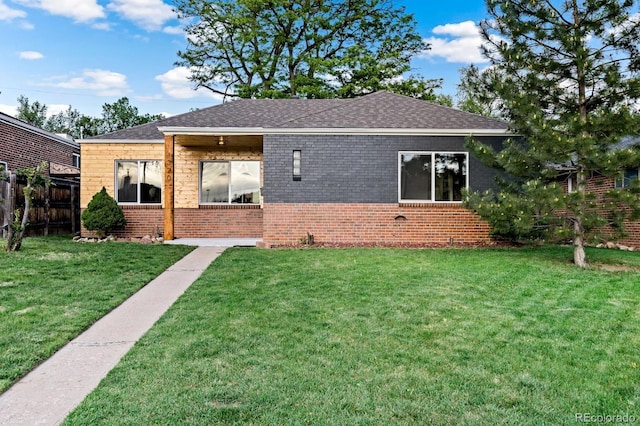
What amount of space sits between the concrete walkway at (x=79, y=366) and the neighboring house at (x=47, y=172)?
7.82m

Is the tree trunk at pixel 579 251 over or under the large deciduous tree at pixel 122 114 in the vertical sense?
under

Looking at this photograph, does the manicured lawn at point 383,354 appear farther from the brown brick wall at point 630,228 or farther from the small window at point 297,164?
the brown brick wall at point 630,228

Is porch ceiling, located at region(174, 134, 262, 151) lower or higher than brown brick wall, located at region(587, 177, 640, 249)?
higher

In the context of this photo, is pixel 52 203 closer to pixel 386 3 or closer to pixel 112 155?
pixel 112 155

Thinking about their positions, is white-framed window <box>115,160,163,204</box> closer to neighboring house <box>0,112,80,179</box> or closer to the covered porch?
the covered porch

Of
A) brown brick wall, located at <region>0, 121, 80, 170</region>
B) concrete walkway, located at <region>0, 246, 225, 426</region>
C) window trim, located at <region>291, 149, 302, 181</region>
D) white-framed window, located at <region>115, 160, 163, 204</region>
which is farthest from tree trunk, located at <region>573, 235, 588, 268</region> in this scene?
brown brick wall, located at <region>0, 121, 80, 170</region>

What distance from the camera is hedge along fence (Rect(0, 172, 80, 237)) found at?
37.1ft

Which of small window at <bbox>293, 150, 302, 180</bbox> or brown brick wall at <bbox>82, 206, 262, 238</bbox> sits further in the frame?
brown brick wall at <bbox>82, 206, 262, 238</bbox>

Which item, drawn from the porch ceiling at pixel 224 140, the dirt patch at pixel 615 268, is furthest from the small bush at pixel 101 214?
the dirt patch at pixel 615 268

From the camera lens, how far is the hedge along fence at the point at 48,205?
11320mm

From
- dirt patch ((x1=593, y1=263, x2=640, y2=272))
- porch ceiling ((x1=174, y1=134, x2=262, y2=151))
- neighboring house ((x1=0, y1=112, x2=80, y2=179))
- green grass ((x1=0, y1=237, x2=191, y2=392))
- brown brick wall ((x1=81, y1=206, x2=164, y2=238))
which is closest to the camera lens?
green grass ((x1=0, y1=237, x2=191, y2=392))

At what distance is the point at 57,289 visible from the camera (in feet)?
18.7

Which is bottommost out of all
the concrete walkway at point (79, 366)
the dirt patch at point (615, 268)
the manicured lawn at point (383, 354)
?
the concrete walkway at point (79, 366)

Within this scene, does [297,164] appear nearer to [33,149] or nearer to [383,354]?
[383,354]
